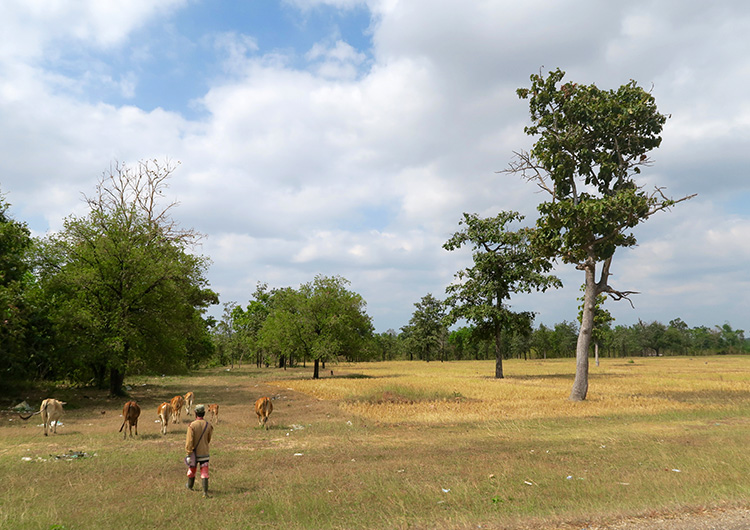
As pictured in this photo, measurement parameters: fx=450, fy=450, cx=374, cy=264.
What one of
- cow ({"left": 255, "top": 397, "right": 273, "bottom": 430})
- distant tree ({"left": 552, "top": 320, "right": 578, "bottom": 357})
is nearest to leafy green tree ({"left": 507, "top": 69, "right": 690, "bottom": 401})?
cow ({"left": 255, "top": 397, "right": 273, "bottom": 430})

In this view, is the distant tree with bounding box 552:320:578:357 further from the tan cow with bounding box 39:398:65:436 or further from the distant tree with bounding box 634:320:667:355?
the tan cow with bounding box 39:398:65:436

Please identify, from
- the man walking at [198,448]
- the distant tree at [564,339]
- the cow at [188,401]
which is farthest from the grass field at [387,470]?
the distant tree at [564,339]

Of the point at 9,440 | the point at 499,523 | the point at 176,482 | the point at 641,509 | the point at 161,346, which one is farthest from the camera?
the point at 161,346

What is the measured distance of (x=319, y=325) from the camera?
160 feet

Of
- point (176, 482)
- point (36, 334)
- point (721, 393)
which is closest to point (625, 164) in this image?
point (721, 393)

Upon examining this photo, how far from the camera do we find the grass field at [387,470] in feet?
25.7

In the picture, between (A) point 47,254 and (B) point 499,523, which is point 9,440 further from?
(A) point 47,254

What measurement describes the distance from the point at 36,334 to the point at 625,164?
34.5 meters

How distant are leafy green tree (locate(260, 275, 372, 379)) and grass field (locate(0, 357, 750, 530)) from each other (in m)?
27.2

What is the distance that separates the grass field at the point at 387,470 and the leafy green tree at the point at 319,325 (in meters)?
27.2

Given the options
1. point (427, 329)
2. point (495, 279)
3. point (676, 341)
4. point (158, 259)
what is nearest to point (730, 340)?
point (676, 341)

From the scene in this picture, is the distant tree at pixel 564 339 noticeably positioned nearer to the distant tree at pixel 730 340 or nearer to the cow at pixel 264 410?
the distant tree at pixel 730 340

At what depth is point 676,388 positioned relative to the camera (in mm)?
31047

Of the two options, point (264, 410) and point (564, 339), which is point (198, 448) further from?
Result: point (564, 339)
